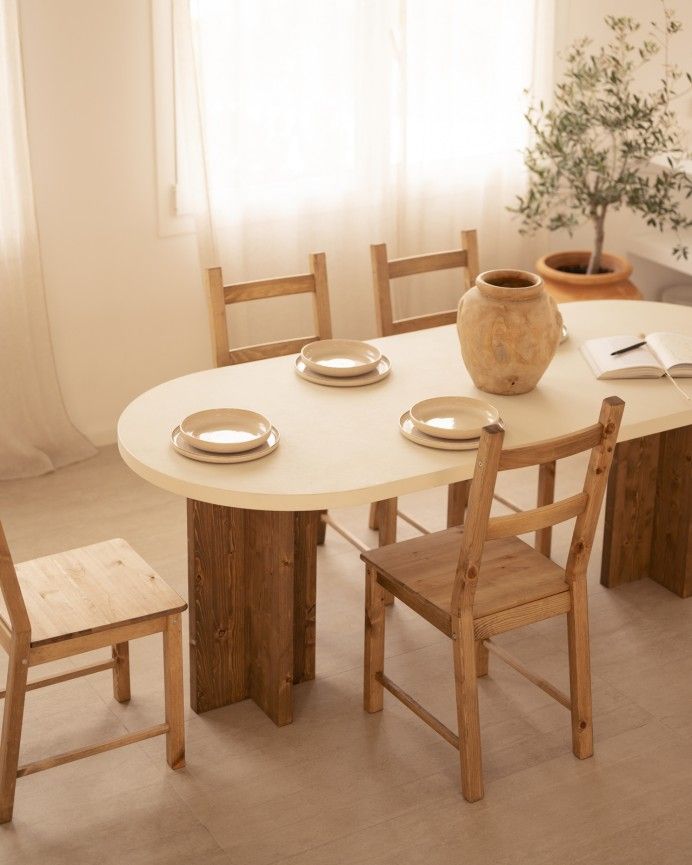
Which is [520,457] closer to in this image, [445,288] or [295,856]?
[295,856]

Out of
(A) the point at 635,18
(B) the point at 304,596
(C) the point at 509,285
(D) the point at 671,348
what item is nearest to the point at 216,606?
(B) the point at 304,596

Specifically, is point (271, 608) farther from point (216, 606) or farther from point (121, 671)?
point (121, 671)

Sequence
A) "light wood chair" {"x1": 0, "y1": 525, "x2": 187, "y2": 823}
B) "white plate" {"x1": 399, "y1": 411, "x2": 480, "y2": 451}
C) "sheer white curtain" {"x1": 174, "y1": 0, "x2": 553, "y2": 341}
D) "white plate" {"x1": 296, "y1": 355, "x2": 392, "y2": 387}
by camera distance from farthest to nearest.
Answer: "sheer white curtain" {"x1": 174, "y1": 0, "x2": 553, "y2": 341}, "white plate" {"x1": 296, "y1": 355, "x2": 392, "y2": 387}, "white plate" {"x1": 399, "y1": 411, "x2": 480, "y2": 451}, "light wood chair" {"x1": 0, "y1": 525, "x2": 187, "y2": 823}

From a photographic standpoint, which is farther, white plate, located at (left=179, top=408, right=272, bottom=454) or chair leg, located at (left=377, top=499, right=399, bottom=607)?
chair leg, located at (left=377, top=499, right=399, bottom=607)

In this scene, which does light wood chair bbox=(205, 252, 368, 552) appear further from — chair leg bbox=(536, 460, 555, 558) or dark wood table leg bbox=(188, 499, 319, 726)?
chair leg bbox=(536, 460, 555, 558)

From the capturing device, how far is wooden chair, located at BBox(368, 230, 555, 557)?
3.38m

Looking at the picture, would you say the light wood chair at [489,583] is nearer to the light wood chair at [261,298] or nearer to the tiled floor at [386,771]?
the tiled floor at [386,771]

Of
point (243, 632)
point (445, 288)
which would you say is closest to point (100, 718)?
point (243, 632)

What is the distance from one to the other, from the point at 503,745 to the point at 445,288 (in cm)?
257

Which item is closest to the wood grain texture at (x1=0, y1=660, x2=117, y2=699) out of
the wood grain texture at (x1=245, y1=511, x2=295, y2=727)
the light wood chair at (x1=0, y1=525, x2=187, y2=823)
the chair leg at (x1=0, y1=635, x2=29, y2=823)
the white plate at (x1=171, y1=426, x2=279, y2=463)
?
the light wood chair at (x1=0, y1=525, x2=187, y2=823)

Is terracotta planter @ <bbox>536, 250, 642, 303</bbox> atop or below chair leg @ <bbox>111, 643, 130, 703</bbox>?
atop

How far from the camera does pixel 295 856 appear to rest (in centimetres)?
244

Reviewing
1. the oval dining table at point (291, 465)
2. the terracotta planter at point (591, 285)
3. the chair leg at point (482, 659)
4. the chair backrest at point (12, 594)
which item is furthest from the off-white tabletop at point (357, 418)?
the terracotta planter at point (591, 285)

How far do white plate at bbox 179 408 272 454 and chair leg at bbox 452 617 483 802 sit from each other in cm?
59
